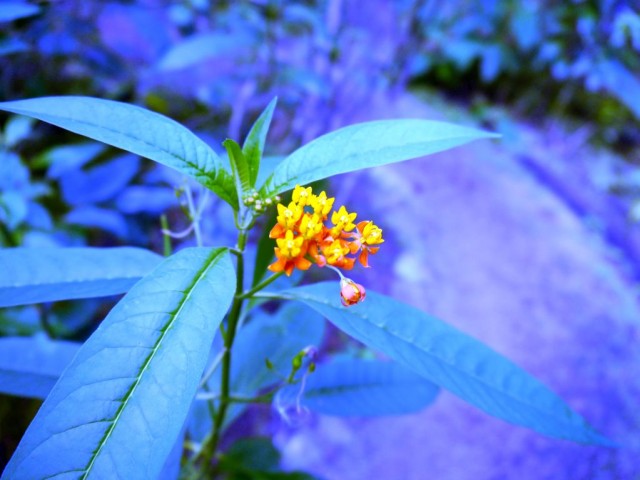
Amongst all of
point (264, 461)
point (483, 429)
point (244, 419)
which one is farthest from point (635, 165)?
point (264, 461)

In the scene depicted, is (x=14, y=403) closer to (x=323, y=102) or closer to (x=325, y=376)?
(x=325, y=376)

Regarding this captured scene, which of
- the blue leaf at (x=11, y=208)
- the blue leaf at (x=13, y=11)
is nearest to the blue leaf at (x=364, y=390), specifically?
the blue leaf at (x=11, y=208)

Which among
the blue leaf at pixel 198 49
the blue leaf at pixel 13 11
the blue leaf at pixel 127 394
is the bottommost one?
the blue leaf at pixel 127 394

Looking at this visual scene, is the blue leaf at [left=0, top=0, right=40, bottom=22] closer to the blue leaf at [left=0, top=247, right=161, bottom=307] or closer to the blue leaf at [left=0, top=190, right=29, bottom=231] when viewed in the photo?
the blue leaf at [left=0, top=190, right=29, bottom=231]

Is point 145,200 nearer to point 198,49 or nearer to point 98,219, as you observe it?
point 98,219

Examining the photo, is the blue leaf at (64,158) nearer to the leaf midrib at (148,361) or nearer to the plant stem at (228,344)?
the plant stem at (228,344)

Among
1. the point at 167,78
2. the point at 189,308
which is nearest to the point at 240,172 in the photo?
the point at 189,308

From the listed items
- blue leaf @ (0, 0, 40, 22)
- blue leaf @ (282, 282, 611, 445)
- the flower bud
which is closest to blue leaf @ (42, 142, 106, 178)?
blue leaf @ (0, 0, 40, 22)
